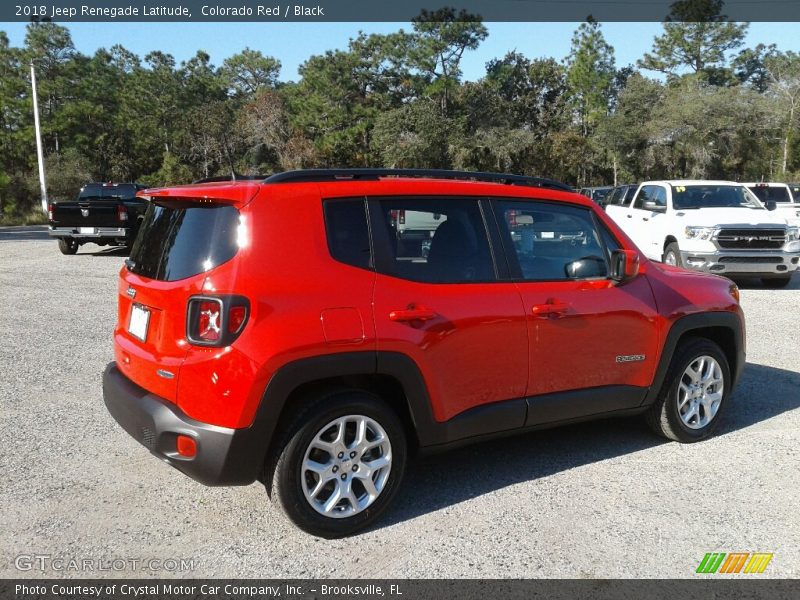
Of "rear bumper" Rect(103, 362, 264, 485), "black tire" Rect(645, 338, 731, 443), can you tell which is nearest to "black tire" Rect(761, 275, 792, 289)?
"black tire" Rect(645, 338, 731, 443)

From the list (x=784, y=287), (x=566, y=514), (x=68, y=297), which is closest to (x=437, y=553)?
(x=566, y=514)

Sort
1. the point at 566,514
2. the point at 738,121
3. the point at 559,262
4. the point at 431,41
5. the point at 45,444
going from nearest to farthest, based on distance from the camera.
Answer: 1. the point at 566,514
2. the point at 559,262
3. the point at 45,444
4. the point at 738,121
5. the point at 431,41

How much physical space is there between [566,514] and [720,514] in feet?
2.68

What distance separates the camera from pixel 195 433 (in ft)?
10.6

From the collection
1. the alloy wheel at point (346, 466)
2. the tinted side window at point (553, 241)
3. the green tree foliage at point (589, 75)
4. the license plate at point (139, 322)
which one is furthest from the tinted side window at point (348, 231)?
the green tree foliage at point (589, 75)

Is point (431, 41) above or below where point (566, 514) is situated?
above

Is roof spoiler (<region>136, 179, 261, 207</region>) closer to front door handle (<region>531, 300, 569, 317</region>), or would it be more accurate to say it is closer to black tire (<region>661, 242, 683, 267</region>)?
front door handle (<region>531, 300, 569, 317</region>)

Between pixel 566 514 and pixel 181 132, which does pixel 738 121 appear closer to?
pixel 181 132

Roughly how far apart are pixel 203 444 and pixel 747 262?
35.8 feet

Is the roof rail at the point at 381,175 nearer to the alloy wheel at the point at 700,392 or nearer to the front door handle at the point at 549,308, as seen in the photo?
the front door handle at the point at 549,308

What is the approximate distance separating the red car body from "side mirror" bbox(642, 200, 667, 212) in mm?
9194

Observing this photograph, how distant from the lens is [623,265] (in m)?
4.31

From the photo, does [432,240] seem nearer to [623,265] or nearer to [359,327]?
[359,327]

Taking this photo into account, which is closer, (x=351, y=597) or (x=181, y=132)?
(x=351, y=597)
